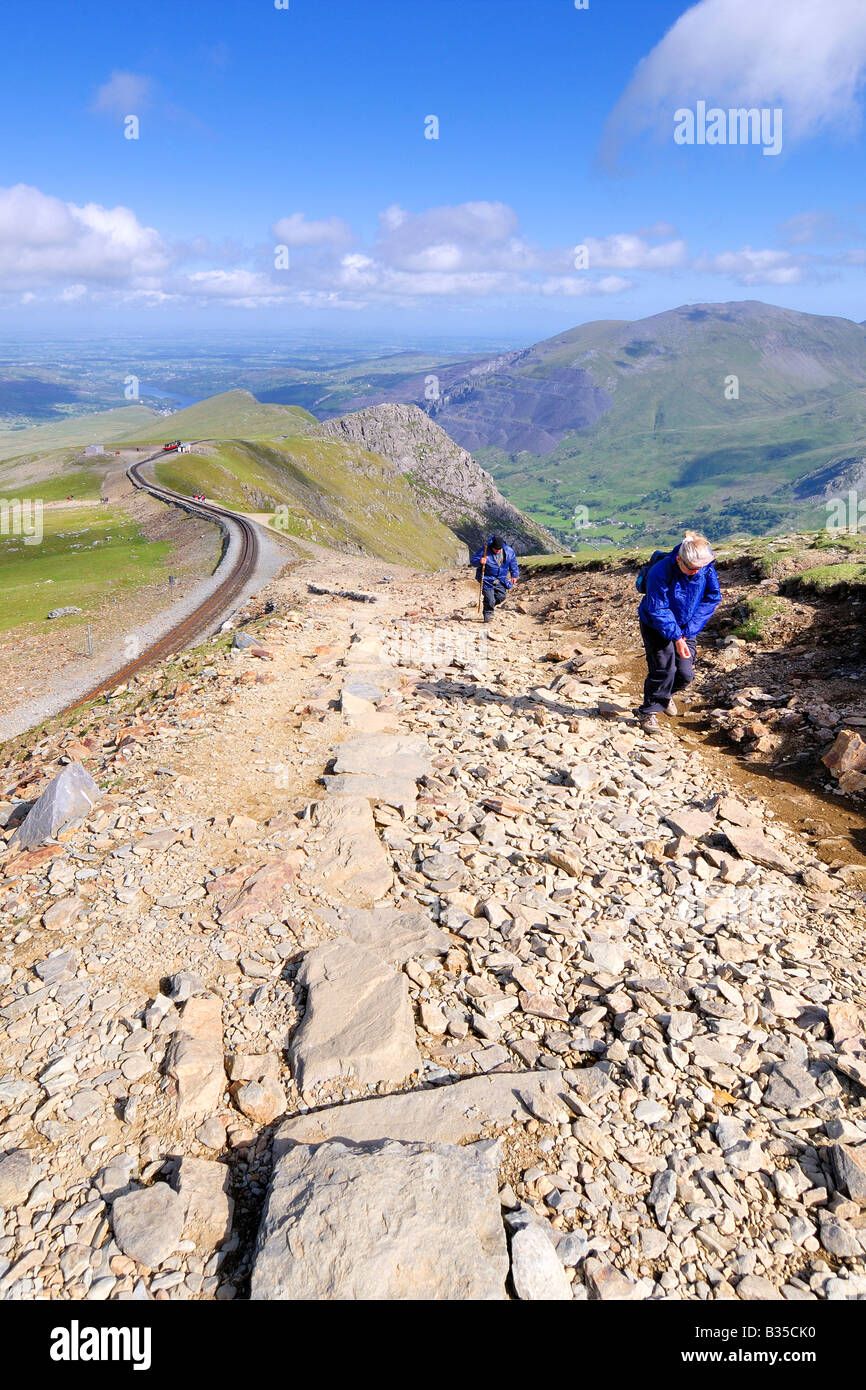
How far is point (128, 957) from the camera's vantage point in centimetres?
580

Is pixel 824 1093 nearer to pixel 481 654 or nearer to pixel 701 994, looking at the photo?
pixel 701 994

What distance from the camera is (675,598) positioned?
10141mm

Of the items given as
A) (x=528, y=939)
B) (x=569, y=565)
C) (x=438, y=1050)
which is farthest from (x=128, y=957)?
(x=569, y=565)

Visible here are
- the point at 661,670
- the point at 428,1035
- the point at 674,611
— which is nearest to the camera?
the point at 428,1035

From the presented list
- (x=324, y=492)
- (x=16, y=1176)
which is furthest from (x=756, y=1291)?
(x=324, y=492)

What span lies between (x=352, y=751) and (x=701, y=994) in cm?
568

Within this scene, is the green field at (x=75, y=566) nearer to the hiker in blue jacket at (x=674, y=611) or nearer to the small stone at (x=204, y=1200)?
the hiker in blue jacket at (x=674, y=611)

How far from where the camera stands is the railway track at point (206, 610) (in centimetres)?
2623

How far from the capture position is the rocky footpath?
3574 mm

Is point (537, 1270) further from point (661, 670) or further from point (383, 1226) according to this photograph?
point (661, 670)

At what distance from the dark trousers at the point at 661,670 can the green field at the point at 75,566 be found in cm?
3252

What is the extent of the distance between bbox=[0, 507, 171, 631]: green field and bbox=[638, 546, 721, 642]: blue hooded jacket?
1288 inches

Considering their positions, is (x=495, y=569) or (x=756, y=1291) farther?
(x=495, y=569)

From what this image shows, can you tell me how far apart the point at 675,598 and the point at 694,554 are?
0.75m
